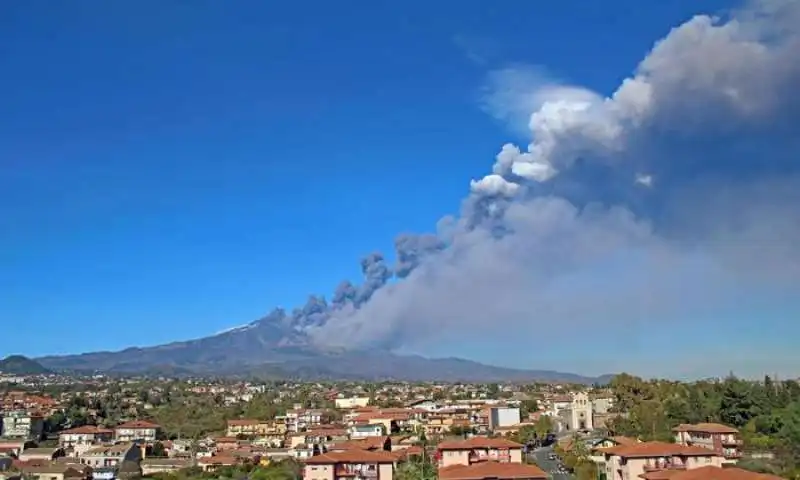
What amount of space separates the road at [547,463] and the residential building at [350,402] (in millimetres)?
34570

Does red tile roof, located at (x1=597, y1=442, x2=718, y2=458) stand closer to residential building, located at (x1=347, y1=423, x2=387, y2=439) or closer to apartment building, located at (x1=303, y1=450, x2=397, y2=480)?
apartment building, located at (x1=303, y1=450, x2=397, y2=480)

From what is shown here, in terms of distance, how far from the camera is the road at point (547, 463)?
3372 cm

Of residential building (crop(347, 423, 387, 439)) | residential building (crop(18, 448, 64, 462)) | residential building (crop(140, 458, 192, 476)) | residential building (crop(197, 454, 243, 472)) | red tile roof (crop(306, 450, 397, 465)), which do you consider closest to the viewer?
red tile roof (crop(306, 450, 397, 465))

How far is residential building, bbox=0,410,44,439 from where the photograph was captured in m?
57.3

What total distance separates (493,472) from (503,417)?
117ft

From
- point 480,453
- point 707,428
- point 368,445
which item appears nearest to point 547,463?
point 707,428

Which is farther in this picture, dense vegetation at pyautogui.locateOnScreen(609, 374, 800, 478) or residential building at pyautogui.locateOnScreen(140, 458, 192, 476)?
residential building at pyautogui.locateOnScreen(140, 458, 192, 476)

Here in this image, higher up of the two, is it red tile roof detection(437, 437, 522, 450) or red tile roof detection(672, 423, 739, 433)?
red tile roof detection(672, 423, 739, 433)

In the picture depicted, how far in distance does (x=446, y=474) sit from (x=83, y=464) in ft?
81.1

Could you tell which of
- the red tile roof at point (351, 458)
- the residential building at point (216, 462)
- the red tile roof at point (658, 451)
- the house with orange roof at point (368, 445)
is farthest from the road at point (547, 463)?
the residential building at point (216, 462)

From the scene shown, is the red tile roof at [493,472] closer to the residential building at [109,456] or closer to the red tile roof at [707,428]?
the red tile roof at [707,428]

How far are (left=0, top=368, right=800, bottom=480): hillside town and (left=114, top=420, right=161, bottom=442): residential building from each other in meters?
0.10

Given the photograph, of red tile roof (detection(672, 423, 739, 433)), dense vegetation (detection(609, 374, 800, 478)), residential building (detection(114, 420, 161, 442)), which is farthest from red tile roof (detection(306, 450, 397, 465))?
residential building (detection(114, 420, 161, 442))

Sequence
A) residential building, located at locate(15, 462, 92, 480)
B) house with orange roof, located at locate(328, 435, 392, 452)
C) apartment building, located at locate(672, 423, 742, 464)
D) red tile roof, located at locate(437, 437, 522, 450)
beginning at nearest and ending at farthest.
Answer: red tile roof, located at locate(437, 437, 522, 450) → apartment building, located at locate(672, 423, 742, 464) → residential building, located at locate(15, 462, 92, 480) → house with orange roof, located at locate(328, 435, 392, 452)
